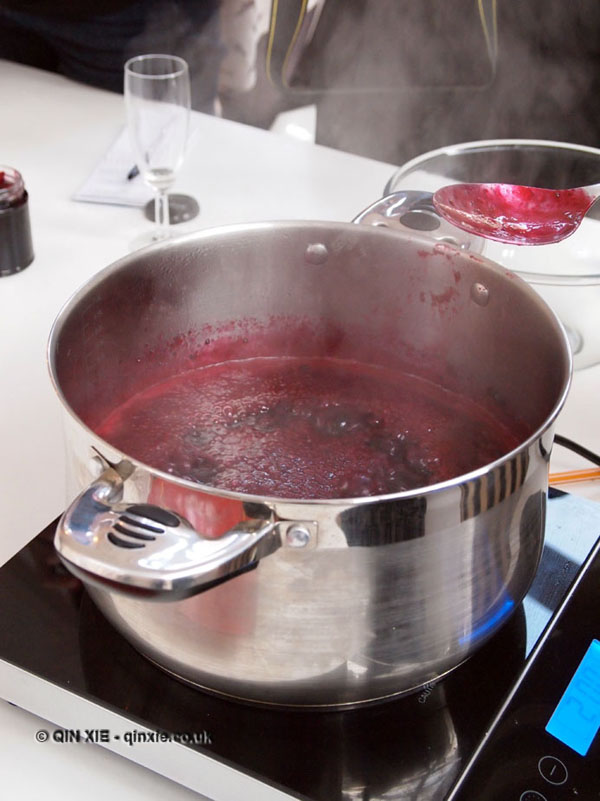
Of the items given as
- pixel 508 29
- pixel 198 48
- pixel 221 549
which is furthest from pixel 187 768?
pixel 508 29

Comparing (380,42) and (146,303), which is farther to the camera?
(380,42)

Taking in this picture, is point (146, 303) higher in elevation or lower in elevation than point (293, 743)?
higher

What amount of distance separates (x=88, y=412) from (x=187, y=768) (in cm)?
36

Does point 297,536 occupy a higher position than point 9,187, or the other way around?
point 297,536

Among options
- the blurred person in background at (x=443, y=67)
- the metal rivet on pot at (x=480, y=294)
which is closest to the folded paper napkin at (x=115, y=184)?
the metal rivet on pot at (x=480, y=294)

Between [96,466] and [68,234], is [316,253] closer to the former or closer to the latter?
[96,466]

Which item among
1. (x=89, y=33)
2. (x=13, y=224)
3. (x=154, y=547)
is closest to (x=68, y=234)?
(x=13, y=224)

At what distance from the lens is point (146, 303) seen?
0.90 m

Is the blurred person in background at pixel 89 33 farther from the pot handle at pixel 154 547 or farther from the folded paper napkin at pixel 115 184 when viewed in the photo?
the pot handle at pixel 154 547

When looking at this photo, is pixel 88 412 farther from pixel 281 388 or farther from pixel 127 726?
pixel 127 726

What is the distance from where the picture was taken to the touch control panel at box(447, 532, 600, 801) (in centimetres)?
66

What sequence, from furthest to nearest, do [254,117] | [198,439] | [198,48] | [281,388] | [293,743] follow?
1. [254,117]
2. [198,48]
3. [281,388]
4. [198,439]
5. [293,743]

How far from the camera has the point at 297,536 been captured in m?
0.56

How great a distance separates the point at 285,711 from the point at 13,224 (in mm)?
846
